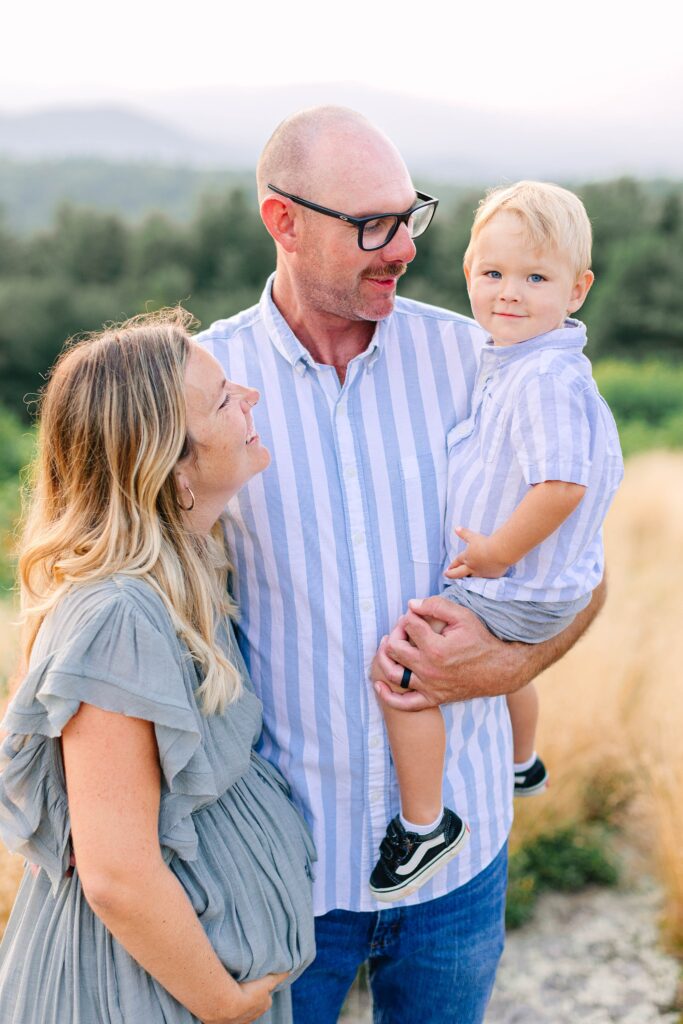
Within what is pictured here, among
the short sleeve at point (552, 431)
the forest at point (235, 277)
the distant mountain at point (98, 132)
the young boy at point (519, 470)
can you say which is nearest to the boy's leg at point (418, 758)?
the young boy at point (519, 470)

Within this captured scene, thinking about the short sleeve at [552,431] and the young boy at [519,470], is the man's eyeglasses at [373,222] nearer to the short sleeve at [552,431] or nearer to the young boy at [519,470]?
the young boy at [519,470]

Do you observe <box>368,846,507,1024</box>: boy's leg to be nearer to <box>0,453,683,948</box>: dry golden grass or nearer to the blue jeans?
the blue jeans

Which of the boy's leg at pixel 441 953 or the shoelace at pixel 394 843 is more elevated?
the shoelace at pixel 394 843

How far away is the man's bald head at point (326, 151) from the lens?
225 cm

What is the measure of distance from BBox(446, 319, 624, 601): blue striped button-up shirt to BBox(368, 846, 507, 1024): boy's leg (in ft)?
2.40

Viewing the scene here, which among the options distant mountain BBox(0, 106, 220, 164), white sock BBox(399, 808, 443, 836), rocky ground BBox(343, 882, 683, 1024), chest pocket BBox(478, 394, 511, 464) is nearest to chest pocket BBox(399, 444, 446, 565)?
chest pocket BBox(478, 394, 511, 464)

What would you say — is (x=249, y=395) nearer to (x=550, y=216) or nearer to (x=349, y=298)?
(x=349, y=298)

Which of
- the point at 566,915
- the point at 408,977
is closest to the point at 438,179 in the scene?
the point at 566,915

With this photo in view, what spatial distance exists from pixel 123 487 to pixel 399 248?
3.08 feet

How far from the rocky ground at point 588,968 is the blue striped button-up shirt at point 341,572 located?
2019 mm

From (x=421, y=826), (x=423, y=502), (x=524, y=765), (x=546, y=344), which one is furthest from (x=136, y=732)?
(x=524, y=765)

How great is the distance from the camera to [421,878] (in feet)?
6.75

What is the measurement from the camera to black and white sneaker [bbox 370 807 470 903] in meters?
2.06

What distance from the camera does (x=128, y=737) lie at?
158 cm
